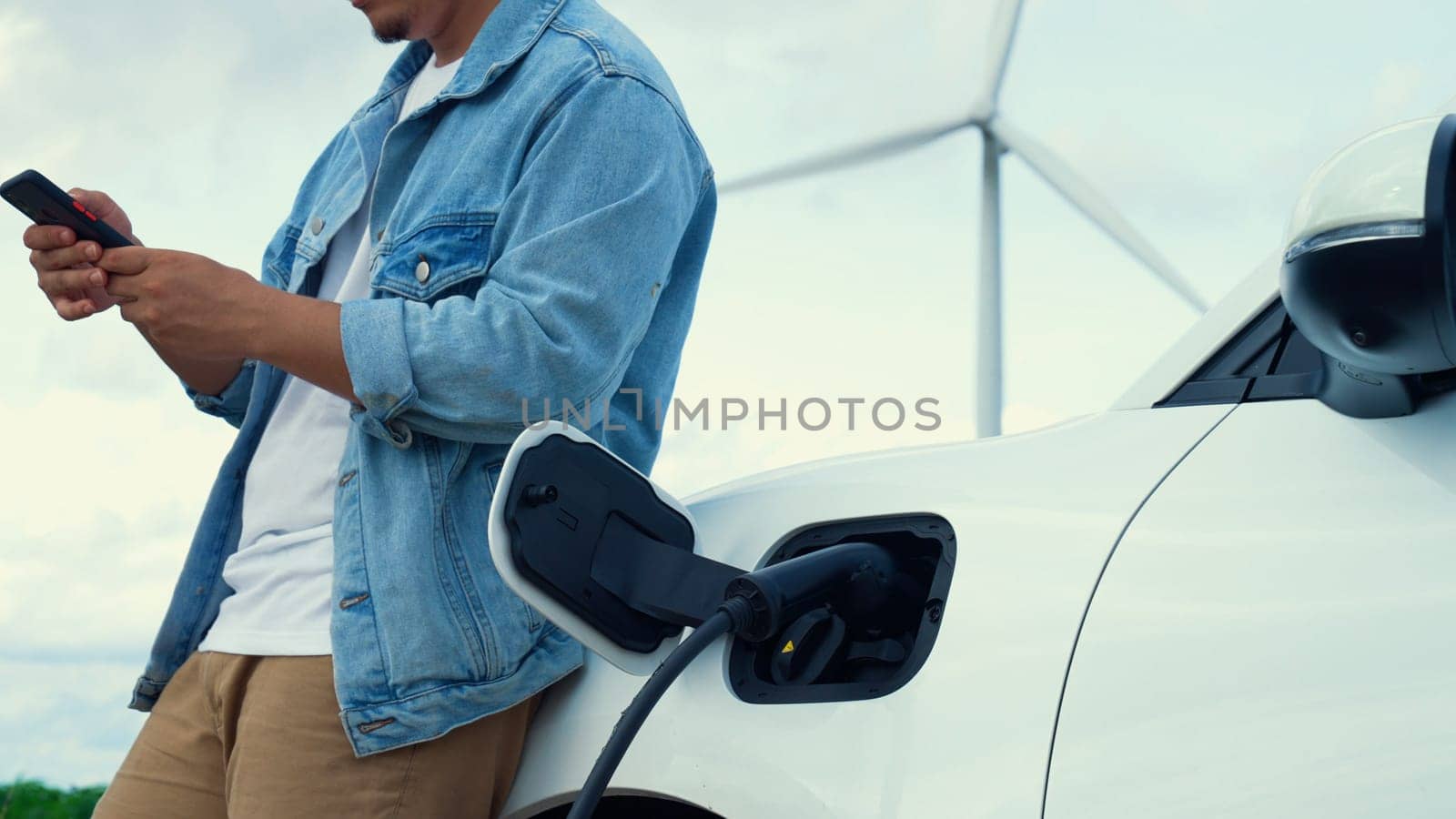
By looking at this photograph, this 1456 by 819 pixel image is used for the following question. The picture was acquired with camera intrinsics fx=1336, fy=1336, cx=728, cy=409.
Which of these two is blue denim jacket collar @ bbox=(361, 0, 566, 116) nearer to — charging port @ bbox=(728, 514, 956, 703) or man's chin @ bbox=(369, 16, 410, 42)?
man's chin @ bbox=(369, 16, 410, 42)

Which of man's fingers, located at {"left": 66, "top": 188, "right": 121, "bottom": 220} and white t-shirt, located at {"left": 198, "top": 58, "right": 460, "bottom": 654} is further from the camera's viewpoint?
man's fingers, located at {"left": 66, "top": 188, "right": 121, "bottom": 220}

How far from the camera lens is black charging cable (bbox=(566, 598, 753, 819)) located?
40.3 inches

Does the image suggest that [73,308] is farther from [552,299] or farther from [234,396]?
[552,299]

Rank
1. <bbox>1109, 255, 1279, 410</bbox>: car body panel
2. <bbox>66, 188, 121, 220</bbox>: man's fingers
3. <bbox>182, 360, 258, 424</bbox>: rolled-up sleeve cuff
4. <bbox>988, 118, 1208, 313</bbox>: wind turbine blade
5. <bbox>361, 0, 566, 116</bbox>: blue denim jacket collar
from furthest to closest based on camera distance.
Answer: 1. <bbox>988, 118, 1208, 313</bbox>: wind turbine blade
2. <bbox>182, 360, 258, 424</bbox>: rolled-up sleeve cuff
3. <bbox>66, 188, 121, 220</bbox>: man's fingers
4. <bbox>361, 0, 566, 116</bbox>: blue denim jacket collar
5. <bbox>1109, 255, 1279, 410</bbox>: car body panel

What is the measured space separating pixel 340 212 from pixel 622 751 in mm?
863

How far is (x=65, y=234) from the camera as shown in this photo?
1.41 meters

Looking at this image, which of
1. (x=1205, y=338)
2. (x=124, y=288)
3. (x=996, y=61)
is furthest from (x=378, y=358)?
(x=996, y=61)

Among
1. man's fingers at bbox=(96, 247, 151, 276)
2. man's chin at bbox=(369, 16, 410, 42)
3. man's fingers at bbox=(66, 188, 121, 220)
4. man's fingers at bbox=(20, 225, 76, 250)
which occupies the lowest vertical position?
man's fingers at bbox=(96, 247, 151, 276)

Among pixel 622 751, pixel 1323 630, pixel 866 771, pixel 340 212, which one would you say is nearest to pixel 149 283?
pixel 340 212

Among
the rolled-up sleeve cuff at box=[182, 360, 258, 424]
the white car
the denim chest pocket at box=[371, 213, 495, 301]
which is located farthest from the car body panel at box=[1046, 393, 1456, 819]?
the rolled-up sleeve cuff at box=[182, 360, 258, 424]

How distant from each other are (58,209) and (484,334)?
0.51 meters

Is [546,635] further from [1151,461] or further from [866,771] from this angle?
[1151,461]

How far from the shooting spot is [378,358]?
126cm

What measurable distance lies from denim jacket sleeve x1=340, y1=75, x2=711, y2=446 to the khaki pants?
0.27 m
